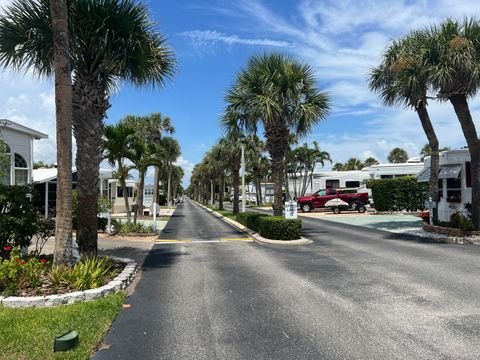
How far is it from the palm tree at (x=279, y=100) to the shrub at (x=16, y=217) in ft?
30.2

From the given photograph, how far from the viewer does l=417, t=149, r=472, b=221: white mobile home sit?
61.2ft

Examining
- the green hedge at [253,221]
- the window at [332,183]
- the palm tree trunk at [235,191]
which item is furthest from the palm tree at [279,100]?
the window at [332,183]

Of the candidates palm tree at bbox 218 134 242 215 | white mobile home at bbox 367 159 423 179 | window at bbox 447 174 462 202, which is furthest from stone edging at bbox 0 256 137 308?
white mobile home at bbox 367 159 423 179

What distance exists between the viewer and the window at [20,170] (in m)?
20.8

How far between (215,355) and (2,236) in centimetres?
559

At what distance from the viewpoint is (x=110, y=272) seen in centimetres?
853

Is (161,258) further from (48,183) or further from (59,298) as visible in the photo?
(48,183)

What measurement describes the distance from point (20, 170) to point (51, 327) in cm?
1792

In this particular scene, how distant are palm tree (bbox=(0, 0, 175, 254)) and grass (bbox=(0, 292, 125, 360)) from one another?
11.7 feet

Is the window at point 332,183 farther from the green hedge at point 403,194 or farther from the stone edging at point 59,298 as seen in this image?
the stone edging at point 59,298

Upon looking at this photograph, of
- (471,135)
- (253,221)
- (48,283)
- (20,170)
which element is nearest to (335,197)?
(253,221)

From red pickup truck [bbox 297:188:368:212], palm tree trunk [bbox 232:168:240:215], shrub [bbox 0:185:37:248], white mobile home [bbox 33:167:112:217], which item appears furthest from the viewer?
red pickup truck [bbox 297:188:368:212]

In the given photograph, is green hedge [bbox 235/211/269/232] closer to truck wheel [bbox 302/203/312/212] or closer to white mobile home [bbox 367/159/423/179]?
truck wheel [bbox 302/203/312/212]

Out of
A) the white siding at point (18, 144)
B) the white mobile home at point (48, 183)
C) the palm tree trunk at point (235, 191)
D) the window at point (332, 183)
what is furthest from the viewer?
the window at point (332, 183)
